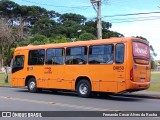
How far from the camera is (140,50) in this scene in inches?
756

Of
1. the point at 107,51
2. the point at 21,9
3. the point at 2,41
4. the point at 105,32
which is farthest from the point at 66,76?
the point at 21,9

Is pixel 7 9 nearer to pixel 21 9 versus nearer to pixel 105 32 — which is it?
pixel 21 9

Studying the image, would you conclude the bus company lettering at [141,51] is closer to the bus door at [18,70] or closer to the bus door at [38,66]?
the bus door at [38,66]

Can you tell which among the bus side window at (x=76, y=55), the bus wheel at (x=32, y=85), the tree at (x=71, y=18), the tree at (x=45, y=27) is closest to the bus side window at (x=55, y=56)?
the bus side window at (x=76, y=55)

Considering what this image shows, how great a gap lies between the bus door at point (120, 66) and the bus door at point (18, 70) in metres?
7.76

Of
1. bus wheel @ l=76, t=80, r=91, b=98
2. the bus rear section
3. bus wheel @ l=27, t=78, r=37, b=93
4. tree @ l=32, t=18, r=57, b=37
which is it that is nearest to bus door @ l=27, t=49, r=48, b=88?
bus wheel @ l=27, t=78, r=37, b=93

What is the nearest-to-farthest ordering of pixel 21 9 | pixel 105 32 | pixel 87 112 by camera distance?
pixel 87 112 < pixel 105 32 < pixel 21 9

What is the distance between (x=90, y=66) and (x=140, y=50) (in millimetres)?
2731

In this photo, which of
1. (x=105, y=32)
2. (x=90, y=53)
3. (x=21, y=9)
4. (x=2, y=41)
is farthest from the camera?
(x=21, y=9)

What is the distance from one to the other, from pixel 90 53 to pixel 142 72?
2.91 metres

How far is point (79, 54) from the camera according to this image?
20.6 metres

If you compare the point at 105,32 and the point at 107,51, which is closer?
the point at 107,51

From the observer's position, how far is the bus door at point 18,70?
960 inches

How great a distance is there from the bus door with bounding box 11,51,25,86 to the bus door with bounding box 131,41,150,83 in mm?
8436
